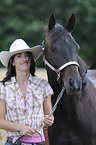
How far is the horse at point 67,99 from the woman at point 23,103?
30 centimetres

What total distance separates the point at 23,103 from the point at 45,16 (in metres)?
8.04

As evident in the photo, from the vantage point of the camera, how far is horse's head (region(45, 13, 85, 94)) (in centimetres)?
177

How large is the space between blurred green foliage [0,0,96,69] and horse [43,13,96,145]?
6.97 metres

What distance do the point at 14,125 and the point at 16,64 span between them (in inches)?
17.1

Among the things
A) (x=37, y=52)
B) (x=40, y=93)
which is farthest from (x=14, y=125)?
(x=37, y=52)

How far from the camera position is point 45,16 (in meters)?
9.30

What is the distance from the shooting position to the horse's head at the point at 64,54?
Result: 69.8 inches

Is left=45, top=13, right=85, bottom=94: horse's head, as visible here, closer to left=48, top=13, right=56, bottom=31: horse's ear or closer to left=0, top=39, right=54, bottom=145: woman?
left=48, top=13, right=56, bottom=31: horse's ear

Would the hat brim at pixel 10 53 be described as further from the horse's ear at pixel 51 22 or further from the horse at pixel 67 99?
the horse's ear at pixel 51 22

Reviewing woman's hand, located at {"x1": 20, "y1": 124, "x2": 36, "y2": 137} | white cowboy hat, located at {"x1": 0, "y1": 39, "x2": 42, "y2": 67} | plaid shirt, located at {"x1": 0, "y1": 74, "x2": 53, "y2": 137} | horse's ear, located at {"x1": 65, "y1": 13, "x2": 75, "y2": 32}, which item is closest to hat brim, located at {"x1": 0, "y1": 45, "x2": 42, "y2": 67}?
Answer: white cowboy hat, located at {"x1": 0, "y1": 39, "x2": 42, "y2": 67}

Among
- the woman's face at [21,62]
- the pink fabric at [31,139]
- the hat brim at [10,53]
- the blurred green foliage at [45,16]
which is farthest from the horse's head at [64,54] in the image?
the blurred green foliage at [45,16]

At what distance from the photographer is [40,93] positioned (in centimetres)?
167

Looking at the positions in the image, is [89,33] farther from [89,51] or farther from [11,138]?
[11,138]

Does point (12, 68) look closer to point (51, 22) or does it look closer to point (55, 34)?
point (55, 34)
